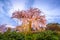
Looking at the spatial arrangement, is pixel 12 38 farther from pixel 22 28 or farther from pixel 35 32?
pixel 35 32

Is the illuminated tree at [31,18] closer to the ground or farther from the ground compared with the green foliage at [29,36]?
farther from the ground

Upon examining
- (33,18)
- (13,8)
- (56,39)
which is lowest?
(56,39)

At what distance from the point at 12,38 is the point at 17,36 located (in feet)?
0.22

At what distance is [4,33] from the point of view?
1566mm

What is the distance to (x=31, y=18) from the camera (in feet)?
5.16

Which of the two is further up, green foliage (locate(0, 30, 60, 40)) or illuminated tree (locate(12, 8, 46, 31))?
illuminated tree (locate(12, 8, 46, 31))

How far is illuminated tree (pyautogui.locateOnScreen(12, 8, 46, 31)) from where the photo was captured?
4.98 ft

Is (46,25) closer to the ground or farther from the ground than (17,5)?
closer to the ground

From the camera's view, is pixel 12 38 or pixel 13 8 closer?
pixel 12 38

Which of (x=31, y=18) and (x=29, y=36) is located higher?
(x=31, y=18)

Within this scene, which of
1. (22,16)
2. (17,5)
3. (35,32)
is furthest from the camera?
(17,5)

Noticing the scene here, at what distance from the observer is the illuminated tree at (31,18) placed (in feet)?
4.98

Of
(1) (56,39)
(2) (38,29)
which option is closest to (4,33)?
(2) (38,29)

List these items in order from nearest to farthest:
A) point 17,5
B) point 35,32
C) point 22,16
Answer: point 22,16, point 35,32, point 17,5
